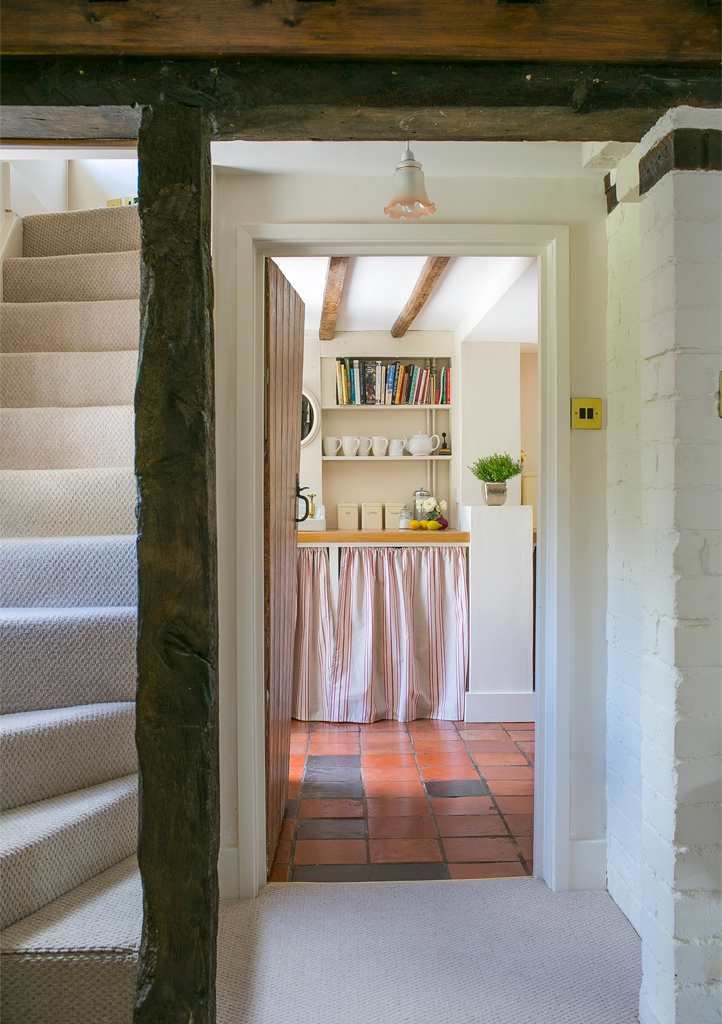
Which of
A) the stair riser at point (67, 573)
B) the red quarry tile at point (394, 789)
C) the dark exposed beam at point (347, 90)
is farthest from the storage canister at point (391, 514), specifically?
the dark exposed beam at point (347, 90)

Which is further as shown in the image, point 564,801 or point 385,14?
point 564,801

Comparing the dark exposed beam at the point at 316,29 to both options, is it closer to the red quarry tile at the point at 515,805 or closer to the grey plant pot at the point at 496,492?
the red quarry tile at the point at 515,805

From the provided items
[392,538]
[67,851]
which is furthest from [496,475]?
[67,851]

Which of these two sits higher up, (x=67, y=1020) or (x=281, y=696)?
(x=281, y=696)

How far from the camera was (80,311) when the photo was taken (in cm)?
265

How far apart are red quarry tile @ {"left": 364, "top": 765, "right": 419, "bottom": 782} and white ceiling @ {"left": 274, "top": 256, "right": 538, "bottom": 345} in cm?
225

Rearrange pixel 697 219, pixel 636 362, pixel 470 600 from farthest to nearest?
pixel 470 600 → pixel 636 362 → pixel 697 219

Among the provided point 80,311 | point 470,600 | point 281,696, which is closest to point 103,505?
point 80,311

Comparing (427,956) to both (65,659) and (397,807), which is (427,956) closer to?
(397,807)

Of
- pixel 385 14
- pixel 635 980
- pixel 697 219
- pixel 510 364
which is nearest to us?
pixel 385 14

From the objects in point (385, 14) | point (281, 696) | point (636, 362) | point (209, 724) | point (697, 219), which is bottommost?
point (281, 696)

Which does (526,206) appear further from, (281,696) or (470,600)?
(470,600)

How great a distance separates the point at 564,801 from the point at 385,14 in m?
2.17

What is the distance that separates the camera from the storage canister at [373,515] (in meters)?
4.83
